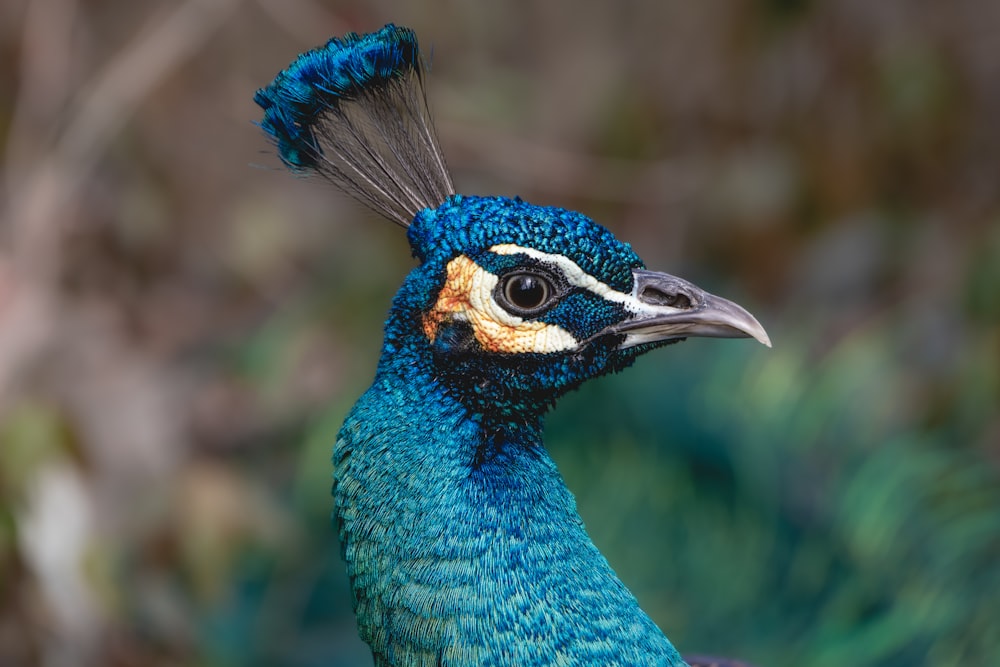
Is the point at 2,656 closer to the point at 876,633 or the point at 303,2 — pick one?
the point at 303,2

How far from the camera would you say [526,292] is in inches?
37.6

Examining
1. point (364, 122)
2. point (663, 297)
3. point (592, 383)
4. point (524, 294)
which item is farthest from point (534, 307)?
point (592, 383)

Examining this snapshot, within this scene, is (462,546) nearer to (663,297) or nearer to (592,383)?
(663,297)

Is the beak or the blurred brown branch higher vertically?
the blurred brown branch

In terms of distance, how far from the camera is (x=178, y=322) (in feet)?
9.34

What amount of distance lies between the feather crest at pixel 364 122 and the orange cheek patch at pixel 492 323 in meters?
0.15

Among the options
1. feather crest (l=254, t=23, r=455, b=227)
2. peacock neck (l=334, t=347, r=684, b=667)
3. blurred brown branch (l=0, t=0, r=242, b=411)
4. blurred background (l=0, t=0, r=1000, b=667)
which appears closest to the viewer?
peacock neck (l=334, t=347, r=684, b=667)

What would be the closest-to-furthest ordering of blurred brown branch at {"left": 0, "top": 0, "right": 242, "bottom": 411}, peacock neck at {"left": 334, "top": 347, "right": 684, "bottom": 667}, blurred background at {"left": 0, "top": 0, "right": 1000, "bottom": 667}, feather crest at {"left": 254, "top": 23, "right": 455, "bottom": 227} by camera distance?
peacock neck at {"left": 334, "top": 347, "right": 684, "bottom": 667}, feather crest at {"left": 254, "top": 23, "right": 455, "bottom": 227}, blurred background at {"left": 0, "top": 0, "right": 1000, "bottom": 667}, blurred brown branch at {"left": 0, "top": 0, "right": 242, "bottom": 411}

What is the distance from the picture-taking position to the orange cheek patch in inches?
37.7

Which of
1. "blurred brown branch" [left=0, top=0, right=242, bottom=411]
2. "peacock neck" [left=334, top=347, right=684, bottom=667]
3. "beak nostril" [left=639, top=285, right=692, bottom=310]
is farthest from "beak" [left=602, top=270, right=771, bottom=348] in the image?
"blurred brown branch" [left=0, top=0, right=242, bottom=411]

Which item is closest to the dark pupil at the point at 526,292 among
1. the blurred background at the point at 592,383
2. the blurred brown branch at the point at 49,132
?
the blurred background at the point at 592,383

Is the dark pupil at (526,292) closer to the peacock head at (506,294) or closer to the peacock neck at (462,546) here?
the peacock head at (506,294)

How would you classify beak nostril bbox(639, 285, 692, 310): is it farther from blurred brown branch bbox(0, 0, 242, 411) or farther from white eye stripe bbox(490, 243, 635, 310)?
→ blurred brown branch bbox(0, 0, 242, 411)

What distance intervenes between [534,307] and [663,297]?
0.38ft
